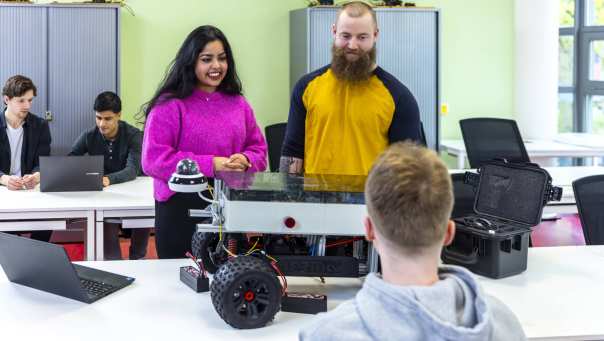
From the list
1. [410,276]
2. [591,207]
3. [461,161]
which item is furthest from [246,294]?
[461,161]

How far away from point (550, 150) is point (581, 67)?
1661 millimetres

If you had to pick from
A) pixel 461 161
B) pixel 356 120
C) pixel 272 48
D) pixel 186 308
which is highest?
pixel 272 48

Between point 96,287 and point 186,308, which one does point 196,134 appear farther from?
point 186,308

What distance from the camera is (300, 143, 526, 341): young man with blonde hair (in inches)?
51.2

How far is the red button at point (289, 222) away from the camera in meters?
2.13

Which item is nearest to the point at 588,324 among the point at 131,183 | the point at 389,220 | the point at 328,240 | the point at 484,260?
the point at 484,260

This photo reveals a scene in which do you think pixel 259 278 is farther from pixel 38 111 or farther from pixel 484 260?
pixel 38 111

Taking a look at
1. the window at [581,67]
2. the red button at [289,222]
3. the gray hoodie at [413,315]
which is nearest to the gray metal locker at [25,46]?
the red button at [289,222]

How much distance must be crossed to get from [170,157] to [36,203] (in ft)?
4.41

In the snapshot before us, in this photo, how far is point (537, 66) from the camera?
274 inches

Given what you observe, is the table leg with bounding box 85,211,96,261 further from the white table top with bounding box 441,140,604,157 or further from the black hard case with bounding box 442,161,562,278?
the white table top with bounding box 441,140,604,157

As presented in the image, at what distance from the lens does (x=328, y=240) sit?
231 centimetres

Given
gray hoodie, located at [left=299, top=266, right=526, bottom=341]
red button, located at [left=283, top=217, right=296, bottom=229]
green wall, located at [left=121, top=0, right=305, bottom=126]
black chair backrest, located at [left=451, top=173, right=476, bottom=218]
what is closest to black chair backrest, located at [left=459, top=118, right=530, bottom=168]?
green wall, located at [left=121, top=0, right=305, bottom=126]

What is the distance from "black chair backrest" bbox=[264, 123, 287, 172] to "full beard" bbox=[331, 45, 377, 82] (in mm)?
2318
